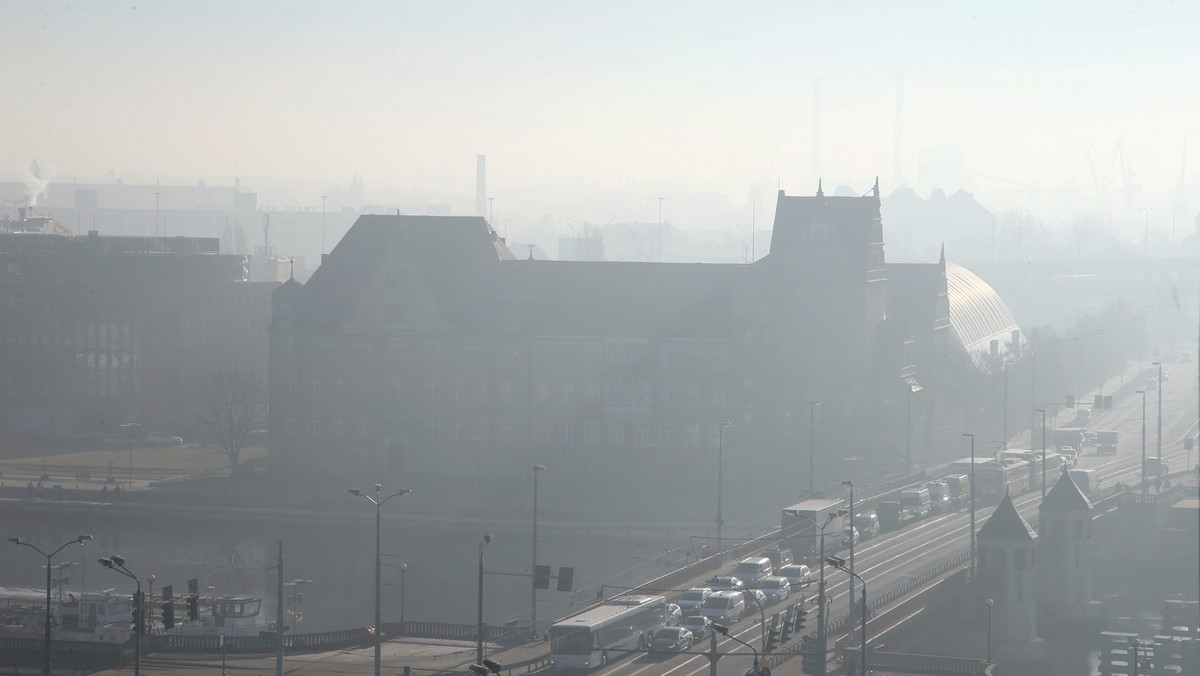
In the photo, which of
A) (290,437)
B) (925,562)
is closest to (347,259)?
(290,437)

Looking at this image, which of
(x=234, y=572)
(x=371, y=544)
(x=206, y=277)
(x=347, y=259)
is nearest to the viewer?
(x=234, y=572)

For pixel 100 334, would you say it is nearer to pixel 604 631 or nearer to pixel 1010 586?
pixel 1010 586

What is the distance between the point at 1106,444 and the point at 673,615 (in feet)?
211

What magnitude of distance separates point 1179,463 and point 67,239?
3416 inches

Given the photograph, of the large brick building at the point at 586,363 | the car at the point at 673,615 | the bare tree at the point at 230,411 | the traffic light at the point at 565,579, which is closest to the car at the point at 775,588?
the car at the point at 673,615

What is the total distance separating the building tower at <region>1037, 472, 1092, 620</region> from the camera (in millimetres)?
74562

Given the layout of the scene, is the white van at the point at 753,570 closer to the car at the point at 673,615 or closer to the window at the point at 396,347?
the car at the point at 673,615

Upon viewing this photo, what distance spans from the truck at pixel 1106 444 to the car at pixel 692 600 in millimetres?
59884

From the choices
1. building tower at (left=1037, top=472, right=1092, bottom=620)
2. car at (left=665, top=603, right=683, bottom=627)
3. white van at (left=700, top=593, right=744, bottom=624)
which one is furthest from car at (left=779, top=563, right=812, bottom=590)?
building tower at (left=1037, top=472, right=1092, bottom=620)

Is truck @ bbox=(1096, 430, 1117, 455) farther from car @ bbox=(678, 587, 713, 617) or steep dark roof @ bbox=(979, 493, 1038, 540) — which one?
car @ bbox=(678, 587, 713, 617)

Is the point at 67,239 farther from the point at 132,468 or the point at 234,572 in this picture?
the point at 234,572

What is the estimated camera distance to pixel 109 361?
386 ft

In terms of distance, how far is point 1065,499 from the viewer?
245 ft

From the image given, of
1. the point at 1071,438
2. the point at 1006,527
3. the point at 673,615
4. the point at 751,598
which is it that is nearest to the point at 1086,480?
the point at 1071,438
